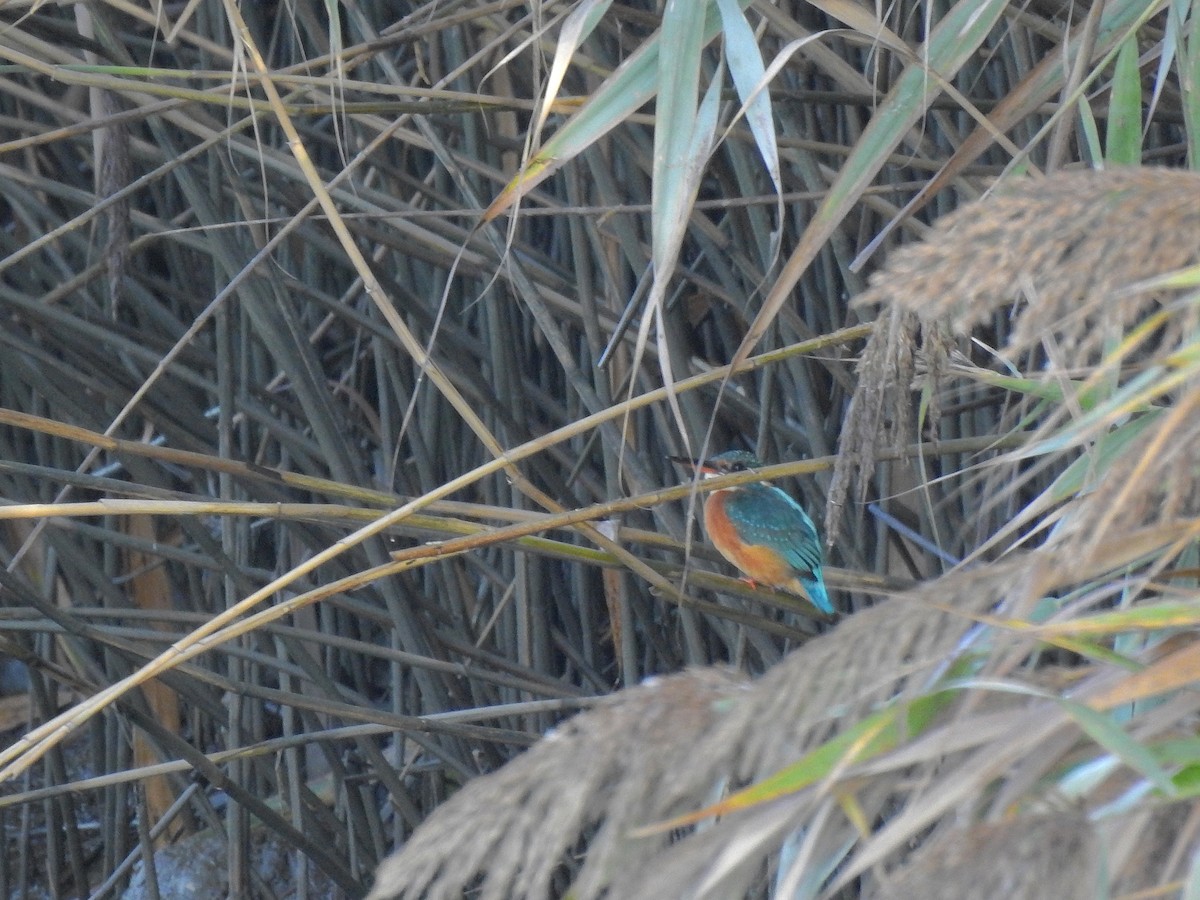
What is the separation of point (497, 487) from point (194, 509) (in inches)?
60.7

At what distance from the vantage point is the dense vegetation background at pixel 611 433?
784mm

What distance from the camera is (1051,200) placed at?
792 millimetres

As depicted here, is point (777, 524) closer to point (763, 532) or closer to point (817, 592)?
point (763, 532)

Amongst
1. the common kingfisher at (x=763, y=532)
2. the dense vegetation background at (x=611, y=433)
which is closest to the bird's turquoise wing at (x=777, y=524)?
the common kingfisher at (x=763, y=532)

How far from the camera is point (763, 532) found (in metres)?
3.24

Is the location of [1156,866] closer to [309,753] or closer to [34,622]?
[34,622]

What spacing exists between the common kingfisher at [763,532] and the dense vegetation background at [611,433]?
9 cm

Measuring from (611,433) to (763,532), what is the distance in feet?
2.74

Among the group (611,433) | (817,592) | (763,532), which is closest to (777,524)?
(763,532)

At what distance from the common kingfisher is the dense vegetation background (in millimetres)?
85

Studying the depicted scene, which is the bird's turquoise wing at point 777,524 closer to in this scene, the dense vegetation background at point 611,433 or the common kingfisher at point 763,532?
the common kingfisher at point 763,532

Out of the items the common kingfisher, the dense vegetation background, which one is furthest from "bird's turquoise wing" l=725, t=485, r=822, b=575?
the dense vegetation background

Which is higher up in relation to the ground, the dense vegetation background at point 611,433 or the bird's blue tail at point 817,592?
the dense vegetation background at point 611,433

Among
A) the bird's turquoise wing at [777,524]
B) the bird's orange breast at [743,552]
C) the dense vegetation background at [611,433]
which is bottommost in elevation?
the bird's orange breast at [743,552]
